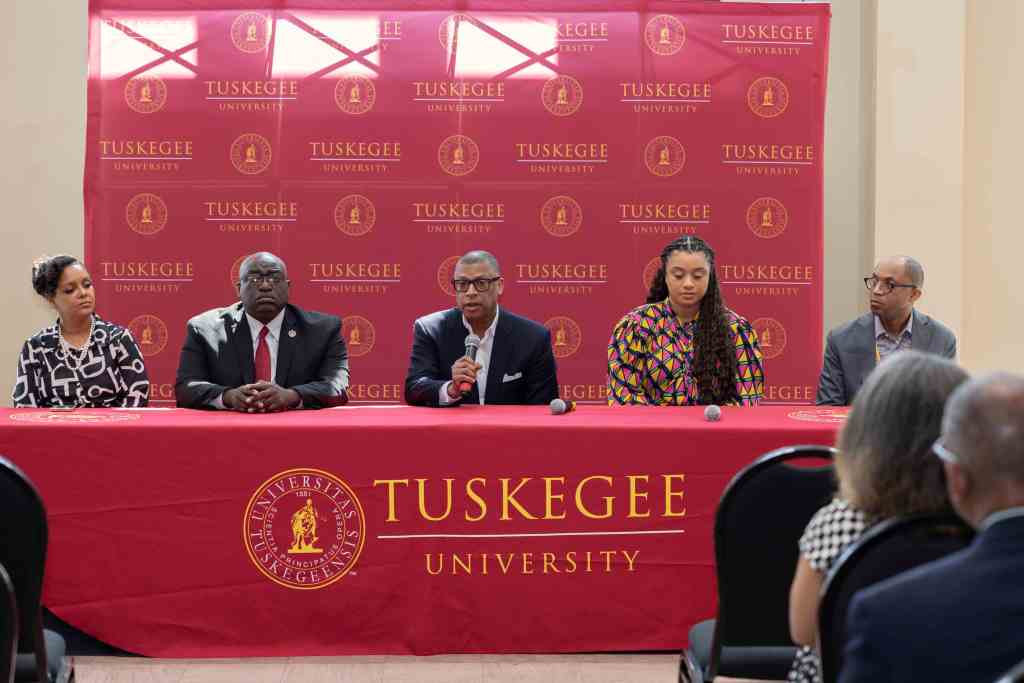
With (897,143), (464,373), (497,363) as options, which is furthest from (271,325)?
(897,143)

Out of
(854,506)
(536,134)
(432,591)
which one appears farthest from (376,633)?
(536,134)

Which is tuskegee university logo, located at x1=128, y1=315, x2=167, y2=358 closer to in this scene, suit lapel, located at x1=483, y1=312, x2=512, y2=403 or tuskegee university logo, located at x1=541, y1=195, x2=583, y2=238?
tuskegee university logo, located at x1=541, y1=195, x2=583, y2=238

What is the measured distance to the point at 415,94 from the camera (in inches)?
190

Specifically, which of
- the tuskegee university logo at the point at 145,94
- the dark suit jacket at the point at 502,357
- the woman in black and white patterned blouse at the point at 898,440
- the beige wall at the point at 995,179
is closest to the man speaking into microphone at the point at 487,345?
the dark suit jacket at the point at 502,357

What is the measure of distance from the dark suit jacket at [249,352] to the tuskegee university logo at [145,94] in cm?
170

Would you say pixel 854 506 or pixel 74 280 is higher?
pixel 74 280

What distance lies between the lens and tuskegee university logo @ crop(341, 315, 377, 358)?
4.83 m

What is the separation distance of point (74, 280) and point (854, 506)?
2.98m

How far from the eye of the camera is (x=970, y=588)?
3.10 feet

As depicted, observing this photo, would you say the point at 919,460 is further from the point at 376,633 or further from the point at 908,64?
the point at 908,64

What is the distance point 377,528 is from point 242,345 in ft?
3.51

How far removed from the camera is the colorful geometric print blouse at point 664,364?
11.2 feet

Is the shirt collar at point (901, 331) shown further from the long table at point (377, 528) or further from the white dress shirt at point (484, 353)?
the white dress shirt at point (484, 353)

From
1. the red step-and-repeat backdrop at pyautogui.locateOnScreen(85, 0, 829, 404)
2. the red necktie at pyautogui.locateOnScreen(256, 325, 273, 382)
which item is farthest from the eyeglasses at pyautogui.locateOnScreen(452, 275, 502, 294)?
the red step-and-repeat backdrop at pyautogui.locateOnScreen(85, 0, 829, 404)
